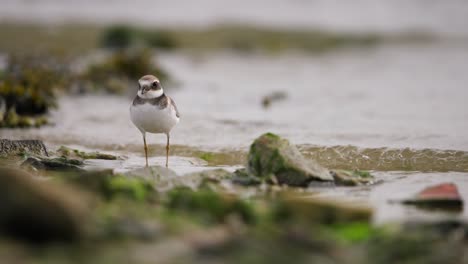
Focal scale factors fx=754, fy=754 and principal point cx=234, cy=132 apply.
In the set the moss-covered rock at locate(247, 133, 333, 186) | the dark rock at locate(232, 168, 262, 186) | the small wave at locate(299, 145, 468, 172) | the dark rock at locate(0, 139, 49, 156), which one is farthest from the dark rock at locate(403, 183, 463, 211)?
the dark rock at locate(0, 139, 49, 156)

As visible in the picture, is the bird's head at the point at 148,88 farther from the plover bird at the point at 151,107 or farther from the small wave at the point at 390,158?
the small wave at the point at 390,158

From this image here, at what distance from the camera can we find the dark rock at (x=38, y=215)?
16.5 feet

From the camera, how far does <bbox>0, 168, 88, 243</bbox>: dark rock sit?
5039 mm

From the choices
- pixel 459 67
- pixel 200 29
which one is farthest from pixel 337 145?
pixel 200 29

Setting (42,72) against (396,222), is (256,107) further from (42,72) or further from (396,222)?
(396,222)

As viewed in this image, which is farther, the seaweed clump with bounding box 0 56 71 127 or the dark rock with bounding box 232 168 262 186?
the seaweed clump with bounding box 0 56 71 127

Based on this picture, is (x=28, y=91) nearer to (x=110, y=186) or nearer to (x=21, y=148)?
(x=21, y=148)

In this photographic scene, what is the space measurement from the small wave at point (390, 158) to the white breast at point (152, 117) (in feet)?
6.72

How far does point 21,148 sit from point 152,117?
5.64ft

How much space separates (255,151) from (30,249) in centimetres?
357

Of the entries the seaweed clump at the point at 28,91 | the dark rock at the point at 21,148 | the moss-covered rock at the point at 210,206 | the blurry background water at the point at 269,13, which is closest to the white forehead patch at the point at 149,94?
the dark rock at the point at 21,148

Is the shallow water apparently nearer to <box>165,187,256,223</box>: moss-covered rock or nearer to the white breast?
the white breast

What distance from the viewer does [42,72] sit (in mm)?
15531

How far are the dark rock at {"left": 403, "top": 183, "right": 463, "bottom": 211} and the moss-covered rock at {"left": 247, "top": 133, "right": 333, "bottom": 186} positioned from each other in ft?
4.18
